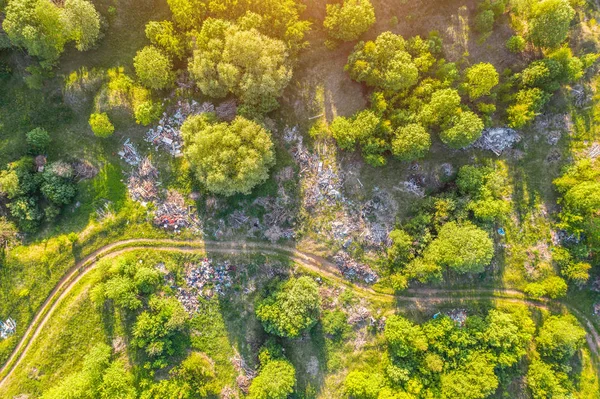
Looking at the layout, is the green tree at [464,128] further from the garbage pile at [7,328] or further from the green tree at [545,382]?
the garbage pile at [7,328]

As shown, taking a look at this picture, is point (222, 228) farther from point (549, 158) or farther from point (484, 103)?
point (549, 158)

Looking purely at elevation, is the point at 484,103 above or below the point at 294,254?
above

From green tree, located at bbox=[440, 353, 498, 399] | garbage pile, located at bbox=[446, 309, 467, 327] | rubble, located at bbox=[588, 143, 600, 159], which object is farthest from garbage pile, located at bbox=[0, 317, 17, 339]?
rubble, located at bbox=[588, 143, 600, 159]

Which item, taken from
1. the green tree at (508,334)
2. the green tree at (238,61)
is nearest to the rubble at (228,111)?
the green tree at (238,61)

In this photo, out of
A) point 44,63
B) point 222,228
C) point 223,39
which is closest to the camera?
point 223,39

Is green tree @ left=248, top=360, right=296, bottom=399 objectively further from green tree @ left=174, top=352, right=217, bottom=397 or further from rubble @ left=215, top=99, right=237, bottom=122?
rubble @ left=215, top=99, right=237, bottom=122

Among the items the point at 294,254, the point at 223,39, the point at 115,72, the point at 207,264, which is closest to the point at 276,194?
the point at 294,254
